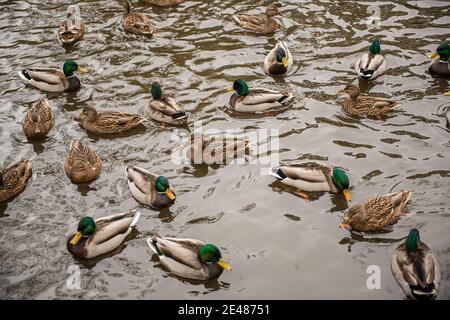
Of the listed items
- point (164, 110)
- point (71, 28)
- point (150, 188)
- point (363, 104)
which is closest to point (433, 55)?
point (363, 104)

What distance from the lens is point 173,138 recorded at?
9.38 meters

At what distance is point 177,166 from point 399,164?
3.60 metres

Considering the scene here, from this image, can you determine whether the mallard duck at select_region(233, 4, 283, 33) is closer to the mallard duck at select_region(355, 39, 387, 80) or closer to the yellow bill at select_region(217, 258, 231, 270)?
the mallard duck at select_region(355, 39, 387, 80)

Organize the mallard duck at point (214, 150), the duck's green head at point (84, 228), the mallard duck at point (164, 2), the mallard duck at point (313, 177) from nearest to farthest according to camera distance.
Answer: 1. the duck's green head at point (84, 228)
2. the mallard duck at point (313, 177)
3. the mallard duck at point (214, 150)
4. the mallard duck at point (164, 2)

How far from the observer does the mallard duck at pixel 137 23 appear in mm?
12078

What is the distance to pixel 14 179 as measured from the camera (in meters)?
8.26

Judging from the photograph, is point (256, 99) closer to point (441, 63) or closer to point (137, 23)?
point (441, 63)

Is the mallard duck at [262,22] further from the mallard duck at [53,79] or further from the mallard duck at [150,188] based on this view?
the mallard duck at [150,188]

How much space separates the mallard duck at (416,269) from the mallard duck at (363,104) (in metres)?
3.20

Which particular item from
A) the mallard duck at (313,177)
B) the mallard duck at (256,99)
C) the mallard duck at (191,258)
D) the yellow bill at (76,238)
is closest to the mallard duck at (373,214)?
the mallard duck at (313,177)

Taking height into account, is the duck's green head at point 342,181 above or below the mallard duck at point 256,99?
below

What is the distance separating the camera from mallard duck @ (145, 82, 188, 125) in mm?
9453

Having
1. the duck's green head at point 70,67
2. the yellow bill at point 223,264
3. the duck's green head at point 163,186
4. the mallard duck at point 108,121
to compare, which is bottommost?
the yellow bill at point 223,264

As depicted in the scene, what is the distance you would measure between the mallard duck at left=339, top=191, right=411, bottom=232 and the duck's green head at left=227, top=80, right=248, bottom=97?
3.41 meters
